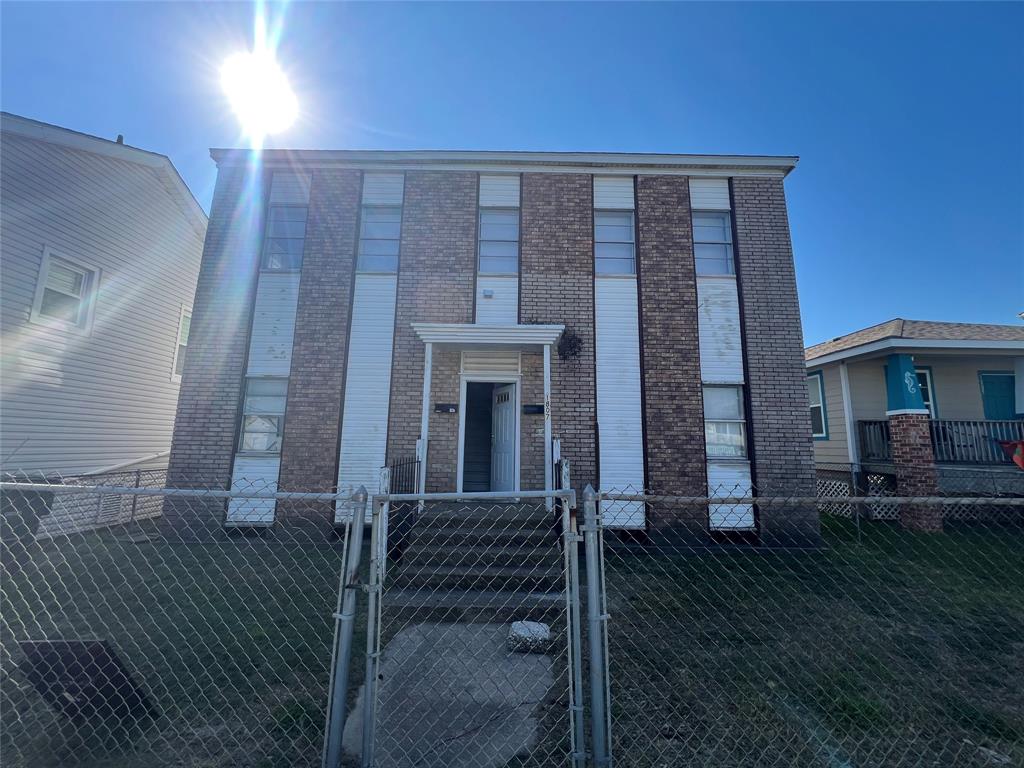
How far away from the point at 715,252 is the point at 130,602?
11.0 meters

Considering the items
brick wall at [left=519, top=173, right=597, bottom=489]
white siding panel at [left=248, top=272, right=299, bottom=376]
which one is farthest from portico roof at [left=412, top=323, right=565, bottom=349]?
white siding panel at [left=248, top=272, right=299, bottom=376]

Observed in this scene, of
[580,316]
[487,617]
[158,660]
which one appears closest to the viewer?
[158,660]

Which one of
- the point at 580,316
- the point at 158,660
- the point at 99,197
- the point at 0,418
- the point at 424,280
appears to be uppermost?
the point at 99,197

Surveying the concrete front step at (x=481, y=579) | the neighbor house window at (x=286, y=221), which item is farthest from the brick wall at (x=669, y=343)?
the neighbor house window at (x=286, y=221)

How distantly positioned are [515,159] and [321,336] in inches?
210

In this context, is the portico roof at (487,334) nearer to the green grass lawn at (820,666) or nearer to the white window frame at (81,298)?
the green grass lawn at (820,666)

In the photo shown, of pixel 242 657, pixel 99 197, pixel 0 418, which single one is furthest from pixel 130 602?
pixel 99 197

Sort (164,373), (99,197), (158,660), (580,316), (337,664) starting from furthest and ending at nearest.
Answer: (164,373), (99,197), (580,316), (158,660), (337,664)

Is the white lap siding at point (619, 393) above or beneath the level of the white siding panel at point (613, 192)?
beneath

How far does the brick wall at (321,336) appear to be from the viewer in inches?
332

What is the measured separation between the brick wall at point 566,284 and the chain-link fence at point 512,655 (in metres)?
1.75

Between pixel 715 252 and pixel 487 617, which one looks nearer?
pixel 487 617

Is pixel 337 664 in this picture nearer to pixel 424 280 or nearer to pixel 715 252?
pixel 424 280

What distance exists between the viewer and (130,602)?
5.28m
